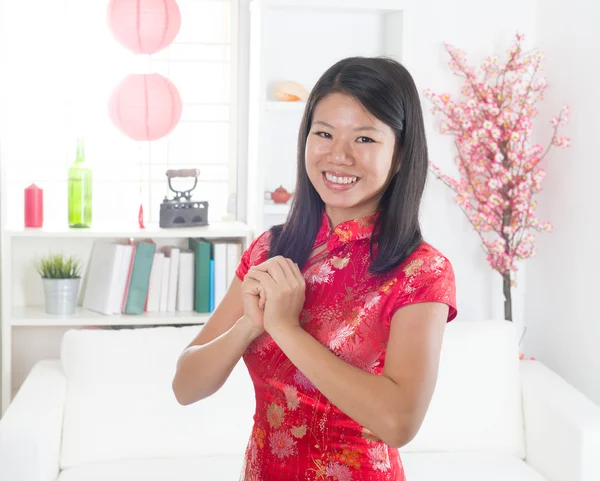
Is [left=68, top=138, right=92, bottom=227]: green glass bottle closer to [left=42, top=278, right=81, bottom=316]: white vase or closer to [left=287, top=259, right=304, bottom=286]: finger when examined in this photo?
[left=42, top=278, right=81, bottom=316]: white vase

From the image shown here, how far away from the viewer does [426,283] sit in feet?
4.18

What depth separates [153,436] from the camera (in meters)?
2.73

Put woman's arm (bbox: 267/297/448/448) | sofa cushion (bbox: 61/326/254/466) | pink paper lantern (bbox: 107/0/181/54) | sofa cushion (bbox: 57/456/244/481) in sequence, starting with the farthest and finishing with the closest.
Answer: pink paper lantern (bbox: 107/0/181/54)
sofa cushion (bbox: 61/326/254/466)
sofa cushion (bbox: 57/456/244/481)
woman's arm (bbox: 267/297/448/448)

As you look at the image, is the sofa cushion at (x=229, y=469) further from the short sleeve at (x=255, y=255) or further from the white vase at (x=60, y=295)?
the short sleeve at (x=255, y=255)

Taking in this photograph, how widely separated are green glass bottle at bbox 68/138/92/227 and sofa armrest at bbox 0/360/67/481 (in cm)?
78

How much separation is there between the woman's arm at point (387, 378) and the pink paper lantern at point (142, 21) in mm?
2134

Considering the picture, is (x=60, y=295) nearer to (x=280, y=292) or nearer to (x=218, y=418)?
(x=218, y=418)

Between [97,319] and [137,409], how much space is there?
671 mm

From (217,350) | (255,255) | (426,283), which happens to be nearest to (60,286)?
(255,255)

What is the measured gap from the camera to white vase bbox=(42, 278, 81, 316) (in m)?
3.30

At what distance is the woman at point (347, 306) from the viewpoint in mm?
1237

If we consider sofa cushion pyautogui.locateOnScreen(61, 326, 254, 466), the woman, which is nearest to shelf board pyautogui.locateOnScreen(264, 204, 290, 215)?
sofa cushion pyautogui.locateOnScreen(61, 326, 254, 466)

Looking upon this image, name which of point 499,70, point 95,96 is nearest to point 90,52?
point 95,96

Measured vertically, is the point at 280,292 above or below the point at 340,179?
below
